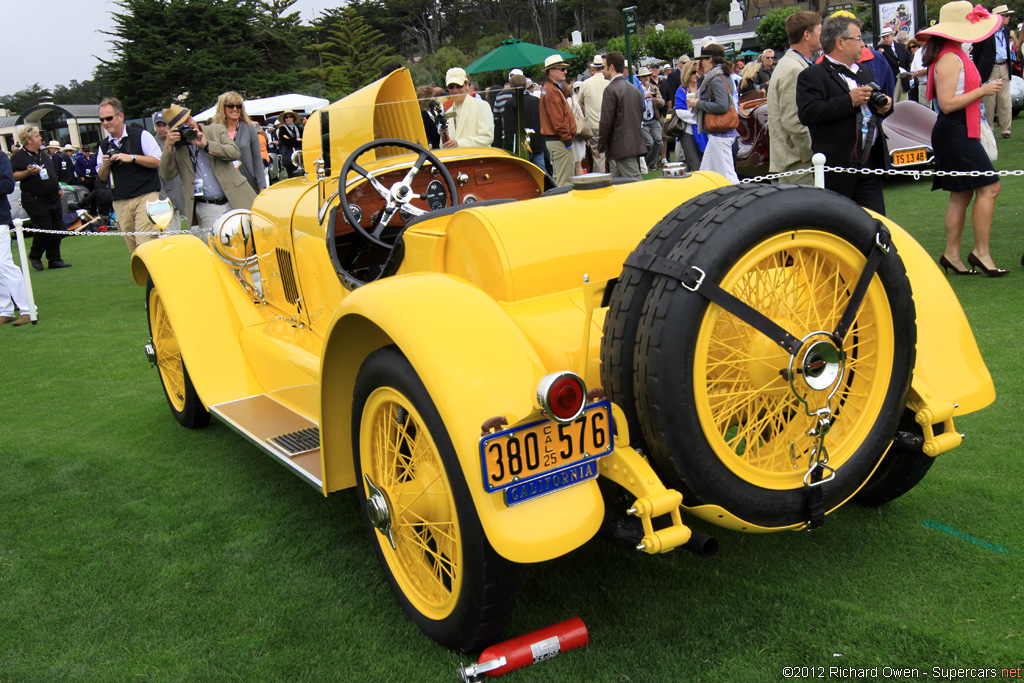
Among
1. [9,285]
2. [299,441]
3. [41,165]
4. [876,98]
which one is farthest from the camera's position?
[41,165]

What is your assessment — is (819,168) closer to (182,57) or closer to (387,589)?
(387,589)

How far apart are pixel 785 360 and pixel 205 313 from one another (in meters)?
3.29

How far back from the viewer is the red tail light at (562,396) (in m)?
1.99

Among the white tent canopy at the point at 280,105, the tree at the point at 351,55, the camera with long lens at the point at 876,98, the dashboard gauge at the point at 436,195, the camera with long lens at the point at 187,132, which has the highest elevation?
the tree at the point at 351,55

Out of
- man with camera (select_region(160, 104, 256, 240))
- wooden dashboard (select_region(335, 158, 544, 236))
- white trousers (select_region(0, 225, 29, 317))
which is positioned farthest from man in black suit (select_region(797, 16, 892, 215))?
white trousers (select_region(0, 225, 29, 317))

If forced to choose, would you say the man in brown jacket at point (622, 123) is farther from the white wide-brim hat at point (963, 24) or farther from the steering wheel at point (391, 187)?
the steering wheel at point (391, 187)

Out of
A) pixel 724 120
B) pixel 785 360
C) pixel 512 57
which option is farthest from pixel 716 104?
pixel 512 57

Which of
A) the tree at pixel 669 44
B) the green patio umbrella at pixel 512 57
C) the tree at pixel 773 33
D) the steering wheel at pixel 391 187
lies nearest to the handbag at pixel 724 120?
the steering wheel at pixel 391 187

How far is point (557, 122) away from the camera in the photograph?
392 inches

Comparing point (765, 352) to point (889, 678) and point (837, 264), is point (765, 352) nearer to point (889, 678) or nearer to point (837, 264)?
point (837, 264)

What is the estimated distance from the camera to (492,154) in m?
4.01

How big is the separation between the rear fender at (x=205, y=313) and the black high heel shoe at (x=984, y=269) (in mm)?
5320

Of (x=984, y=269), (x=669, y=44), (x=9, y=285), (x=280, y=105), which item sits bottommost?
(x=984, y=269)

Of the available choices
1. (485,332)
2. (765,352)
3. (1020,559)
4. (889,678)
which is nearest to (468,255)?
(485,332)
